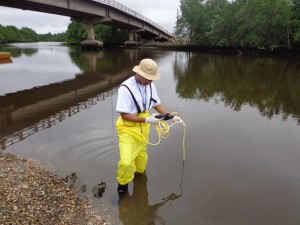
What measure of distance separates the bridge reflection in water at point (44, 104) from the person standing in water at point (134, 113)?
4.20 m

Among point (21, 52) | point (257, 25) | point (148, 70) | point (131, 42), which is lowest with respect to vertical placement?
point (21, 52)

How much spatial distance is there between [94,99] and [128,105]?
8757 millimetres

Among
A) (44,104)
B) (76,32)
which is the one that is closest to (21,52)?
(44,104)

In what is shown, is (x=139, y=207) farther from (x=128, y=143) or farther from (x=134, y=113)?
(x=134, y=113)


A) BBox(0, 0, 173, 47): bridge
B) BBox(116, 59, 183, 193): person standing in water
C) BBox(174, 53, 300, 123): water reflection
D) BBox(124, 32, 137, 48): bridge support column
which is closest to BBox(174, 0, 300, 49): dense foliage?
BBox(0, 0, 173, 47): bridge

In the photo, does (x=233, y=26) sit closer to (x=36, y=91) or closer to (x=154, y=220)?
(x=36, y=91)

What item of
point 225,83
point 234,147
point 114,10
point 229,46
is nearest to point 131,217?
point 234,147

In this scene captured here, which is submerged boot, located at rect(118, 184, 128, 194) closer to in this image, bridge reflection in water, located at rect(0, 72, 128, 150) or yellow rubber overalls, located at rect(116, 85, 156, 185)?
yellow rubber overalls, located at rect(116, 85, 156, 185)

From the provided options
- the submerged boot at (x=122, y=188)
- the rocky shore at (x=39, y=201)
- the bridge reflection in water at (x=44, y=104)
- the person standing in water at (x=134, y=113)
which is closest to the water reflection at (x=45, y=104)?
the bridge reflection in water at (x=44, y=104)

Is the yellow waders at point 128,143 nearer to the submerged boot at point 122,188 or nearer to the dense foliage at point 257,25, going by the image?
the submerged boot at point 122,188

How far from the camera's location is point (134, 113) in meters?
4.73

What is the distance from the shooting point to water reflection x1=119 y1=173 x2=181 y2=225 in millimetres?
4508

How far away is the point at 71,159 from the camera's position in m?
6.49

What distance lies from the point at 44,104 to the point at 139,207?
8687 millimetres
